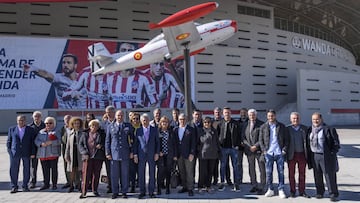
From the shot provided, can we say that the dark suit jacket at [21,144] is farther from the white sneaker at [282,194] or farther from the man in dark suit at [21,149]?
the white sneaker at [282,194]

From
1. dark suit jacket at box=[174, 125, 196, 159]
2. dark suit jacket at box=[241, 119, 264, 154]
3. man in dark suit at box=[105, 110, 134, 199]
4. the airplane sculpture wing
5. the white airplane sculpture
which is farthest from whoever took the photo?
the airplane sculpture wing

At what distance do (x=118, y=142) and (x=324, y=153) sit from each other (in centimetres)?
386

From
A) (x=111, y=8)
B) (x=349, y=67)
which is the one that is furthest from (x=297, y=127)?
(x=349, y=67)

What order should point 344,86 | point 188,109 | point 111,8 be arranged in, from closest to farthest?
1. point 188,109
2. point 111,8
3. point 344,86

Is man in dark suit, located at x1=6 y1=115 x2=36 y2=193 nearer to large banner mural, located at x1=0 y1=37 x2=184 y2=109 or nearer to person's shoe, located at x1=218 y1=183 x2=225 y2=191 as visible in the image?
person's shoe, located at x1=218 y1=183 x2=225 y2=191

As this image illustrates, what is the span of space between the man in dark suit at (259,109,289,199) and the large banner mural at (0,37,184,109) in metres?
20.6

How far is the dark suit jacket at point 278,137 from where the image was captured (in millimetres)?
6566

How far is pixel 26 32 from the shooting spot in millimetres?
26766

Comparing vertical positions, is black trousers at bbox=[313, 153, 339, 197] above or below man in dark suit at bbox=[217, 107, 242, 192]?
below

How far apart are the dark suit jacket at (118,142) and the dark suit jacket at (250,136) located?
238 centimetres

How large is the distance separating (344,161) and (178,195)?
6.80 metres

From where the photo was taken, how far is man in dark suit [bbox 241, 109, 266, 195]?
6887 mm

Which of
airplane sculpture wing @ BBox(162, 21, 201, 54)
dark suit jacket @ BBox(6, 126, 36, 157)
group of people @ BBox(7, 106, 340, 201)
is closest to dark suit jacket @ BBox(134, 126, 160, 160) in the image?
group of people @ BBox(7, 106, 340, 201)

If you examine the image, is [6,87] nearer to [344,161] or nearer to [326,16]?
[344,161]
